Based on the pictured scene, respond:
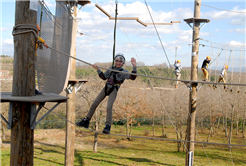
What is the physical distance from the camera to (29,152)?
2916 mm

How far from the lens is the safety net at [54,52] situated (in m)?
4.88

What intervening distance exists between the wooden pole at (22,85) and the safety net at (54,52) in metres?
1.79

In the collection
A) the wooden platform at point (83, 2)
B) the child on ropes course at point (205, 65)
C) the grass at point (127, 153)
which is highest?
the wooden platform at point (83, 2)

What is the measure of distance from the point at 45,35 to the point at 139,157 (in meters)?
13.1

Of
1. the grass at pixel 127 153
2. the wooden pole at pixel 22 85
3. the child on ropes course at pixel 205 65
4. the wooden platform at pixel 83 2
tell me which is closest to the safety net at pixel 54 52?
the wooden pole at pixel 22 85

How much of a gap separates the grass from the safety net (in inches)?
376

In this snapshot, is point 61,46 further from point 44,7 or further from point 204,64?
point 204,64

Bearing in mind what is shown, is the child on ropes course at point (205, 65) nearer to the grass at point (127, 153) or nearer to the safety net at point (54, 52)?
the safety net at point (54, 52)

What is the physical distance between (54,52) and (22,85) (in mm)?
2258

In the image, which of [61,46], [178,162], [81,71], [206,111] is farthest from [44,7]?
[81,71]

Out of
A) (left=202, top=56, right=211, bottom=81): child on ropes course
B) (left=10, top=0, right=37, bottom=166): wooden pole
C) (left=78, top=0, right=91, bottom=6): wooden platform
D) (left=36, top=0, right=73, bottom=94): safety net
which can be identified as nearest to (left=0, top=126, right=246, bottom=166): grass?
(left=202, top=56, right=211, bottom=81): child on ropes course

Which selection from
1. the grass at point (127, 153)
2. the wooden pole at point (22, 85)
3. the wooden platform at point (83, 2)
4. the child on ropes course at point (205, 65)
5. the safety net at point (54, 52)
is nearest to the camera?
the wooden pole at point (22, 85)

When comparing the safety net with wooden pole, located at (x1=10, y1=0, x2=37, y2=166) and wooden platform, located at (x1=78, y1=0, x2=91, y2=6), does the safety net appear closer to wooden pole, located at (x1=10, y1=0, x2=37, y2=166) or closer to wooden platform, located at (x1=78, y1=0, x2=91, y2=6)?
wooden pole, located at (x1=10, y1=0, x2=37, y2=166)

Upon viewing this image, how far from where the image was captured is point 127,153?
17000 mm
